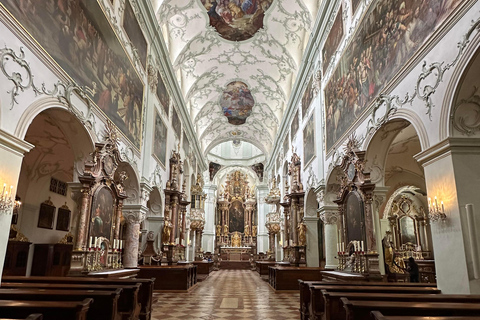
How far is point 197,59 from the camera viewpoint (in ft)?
69.3

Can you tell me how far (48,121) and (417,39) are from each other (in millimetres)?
8984

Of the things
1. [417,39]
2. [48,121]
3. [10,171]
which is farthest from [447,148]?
[48,121]

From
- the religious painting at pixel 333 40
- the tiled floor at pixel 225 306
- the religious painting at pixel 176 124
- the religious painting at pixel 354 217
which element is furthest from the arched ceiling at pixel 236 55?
the tiled floor at pixel 225 306

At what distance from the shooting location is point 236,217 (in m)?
38.5

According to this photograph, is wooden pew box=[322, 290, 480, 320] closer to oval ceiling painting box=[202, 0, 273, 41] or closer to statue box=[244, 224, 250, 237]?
oval ceiling painting box=[202, 0, 273, 41]

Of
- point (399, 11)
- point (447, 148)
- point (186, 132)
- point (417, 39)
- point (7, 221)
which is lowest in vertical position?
point (7, 221)

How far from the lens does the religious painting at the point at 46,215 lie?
13.1 metres

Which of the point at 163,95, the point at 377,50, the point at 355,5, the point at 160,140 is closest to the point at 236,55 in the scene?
the point at 163,95

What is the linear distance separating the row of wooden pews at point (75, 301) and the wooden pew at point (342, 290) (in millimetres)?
3030

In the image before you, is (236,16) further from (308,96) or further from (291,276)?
(291,276)

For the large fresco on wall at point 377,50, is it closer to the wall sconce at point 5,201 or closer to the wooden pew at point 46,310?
the wooden pew at point 46,310

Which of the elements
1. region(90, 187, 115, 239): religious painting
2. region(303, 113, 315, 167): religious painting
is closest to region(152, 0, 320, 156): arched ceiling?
region(303, 113, 315, 167): religious painting

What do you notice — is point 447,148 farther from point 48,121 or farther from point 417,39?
point 48,121

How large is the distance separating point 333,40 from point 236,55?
958 centimetres
